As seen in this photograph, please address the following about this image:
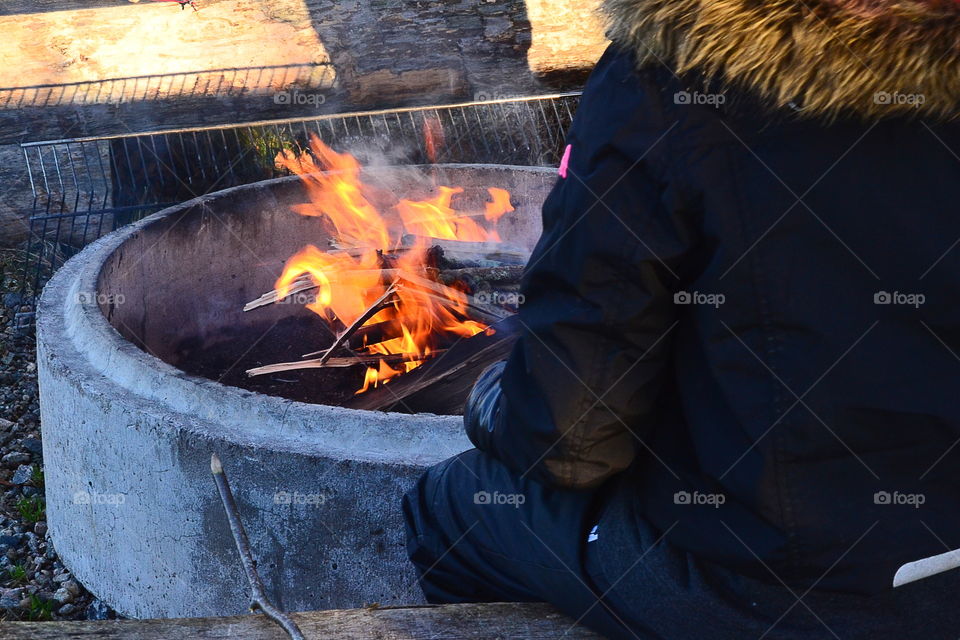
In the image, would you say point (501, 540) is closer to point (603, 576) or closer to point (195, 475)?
point (603, 576)

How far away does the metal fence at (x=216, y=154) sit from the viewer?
6125mm

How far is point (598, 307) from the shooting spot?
1560 mm

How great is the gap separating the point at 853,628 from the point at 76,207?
17.9 feet

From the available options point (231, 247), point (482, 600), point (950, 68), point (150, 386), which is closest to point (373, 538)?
point (482, 600)

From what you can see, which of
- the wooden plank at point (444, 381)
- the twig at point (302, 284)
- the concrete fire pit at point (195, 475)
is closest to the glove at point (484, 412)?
the concrete fire pit at point (195, 475)

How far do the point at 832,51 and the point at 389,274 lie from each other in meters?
2.66

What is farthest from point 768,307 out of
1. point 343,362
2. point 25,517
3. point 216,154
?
point 216,154

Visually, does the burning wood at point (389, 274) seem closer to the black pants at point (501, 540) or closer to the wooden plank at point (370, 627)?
the black pants at point (501, 540)

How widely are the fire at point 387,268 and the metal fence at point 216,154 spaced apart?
121 centimetres

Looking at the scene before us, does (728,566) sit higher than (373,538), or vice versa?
(728,566)

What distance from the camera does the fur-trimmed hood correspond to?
137cm

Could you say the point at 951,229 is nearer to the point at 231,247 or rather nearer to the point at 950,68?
the point at 950,68

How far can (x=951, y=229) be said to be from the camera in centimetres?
143

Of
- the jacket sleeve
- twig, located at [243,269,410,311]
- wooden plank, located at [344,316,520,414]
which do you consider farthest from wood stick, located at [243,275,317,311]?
the jacket sleeve
